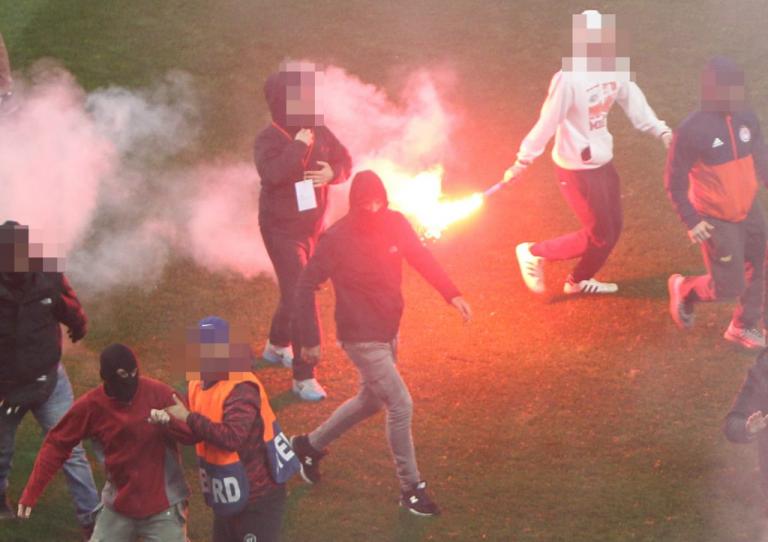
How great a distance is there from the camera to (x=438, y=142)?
13.2 meters

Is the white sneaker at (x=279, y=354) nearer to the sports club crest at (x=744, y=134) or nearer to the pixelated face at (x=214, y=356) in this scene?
the pixelated face at (x=214, y=356)

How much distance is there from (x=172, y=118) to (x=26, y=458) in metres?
5.74

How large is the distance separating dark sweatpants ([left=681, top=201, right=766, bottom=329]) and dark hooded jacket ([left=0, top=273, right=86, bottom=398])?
188 inches

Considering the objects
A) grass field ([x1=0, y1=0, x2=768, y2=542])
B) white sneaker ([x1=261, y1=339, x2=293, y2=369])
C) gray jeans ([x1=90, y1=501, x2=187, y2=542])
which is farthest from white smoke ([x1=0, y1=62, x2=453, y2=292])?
gray jeans ([x1=90, y1=501, x2=187, y2=542])

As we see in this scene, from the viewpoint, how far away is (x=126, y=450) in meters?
6.41

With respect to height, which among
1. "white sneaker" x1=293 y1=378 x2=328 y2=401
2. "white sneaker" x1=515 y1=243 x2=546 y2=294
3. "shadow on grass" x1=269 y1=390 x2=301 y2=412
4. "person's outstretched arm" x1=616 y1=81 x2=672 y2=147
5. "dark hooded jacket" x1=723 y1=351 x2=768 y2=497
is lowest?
"shadow on grass" x1=269 y1=390 x2=301 y2=412

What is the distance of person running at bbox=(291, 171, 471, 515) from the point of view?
7652 mm

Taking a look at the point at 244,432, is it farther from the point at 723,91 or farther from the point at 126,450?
the point at 723,91

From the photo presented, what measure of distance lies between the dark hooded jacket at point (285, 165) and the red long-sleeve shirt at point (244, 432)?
2.88 metres

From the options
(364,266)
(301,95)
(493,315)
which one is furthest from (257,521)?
(493,315)

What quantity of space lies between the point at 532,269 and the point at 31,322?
486 centimetres

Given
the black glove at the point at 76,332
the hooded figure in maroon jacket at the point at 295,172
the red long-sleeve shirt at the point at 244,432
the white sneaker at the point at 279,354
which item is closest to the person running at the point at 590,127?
the hooded figure in maroon jacket at the point at 295,172

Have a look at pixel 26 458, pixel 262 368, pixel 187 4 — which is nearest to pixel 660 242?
pixel 262 368

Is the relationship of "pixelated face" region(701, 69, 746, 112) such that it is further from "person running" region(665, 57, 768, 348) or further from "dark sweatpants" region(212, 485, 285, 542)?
"dark sweatpants" region(212, 485, 285, 542)
